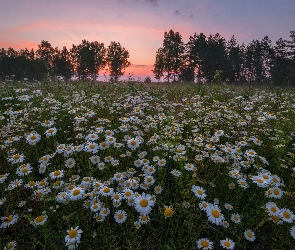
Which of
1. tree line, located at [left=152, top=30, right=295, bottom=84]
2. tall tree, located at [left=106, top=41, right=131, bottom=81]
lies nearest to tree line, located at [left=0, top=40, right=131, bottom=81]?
tall tree, located at [left=106, top=41, right=131, bottom=81]

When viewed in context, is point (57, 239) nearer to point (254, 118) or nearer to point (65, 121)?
point (65, 121)

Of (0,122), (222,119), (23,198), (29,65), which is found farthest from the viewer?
(29,65)

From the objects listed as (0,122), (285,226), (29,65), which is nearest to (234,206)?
(285,226)

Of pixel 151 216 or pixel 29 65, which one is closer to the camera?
pixel 151 216

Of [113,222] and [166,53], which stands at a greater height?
[166,53]

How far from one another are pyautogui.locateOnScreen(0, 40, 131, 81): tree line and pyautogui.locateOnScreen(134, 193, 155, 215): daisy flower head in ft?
211

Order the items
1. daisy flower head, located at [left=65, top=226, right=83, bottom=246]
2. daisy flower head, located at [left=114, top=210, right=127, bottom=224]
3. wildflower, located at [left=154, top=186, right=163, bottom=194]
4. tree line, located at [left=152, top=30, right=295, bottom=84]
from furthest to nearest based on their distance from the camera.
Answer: tree line, located at [left=152, top=30, right=295, bottom=84] < wildflower, located at [left=154, top=186, right=163, bottom=194] < daisy flower head, located at [left=114, top=210, right=127, bottom=224] < daisy flower head, located at [left=65, top=226, right=83, bottom=246]

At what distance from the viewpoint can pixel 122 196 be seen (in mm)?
2646

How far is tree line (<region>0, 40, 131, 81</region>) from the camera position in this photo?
232 ft

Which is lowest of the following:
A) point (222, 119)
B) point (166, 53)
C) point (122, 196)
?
point (122, 196)

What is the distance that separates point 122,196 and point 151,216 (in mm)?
496

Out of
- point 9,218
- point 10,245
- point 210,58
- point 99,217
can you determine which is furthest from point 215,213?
point 210,58

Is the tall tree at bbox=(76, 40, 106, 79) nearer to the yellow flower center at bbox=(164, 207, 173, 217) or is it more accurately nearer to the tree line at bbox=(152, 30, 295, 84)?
the tree line at bbox=(152, 30, 295, 84)

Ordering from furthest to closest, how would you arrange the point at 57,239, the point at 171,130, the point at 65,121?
1. the point at 65,121
2. the point at 171,130
3. the point at 57,239
